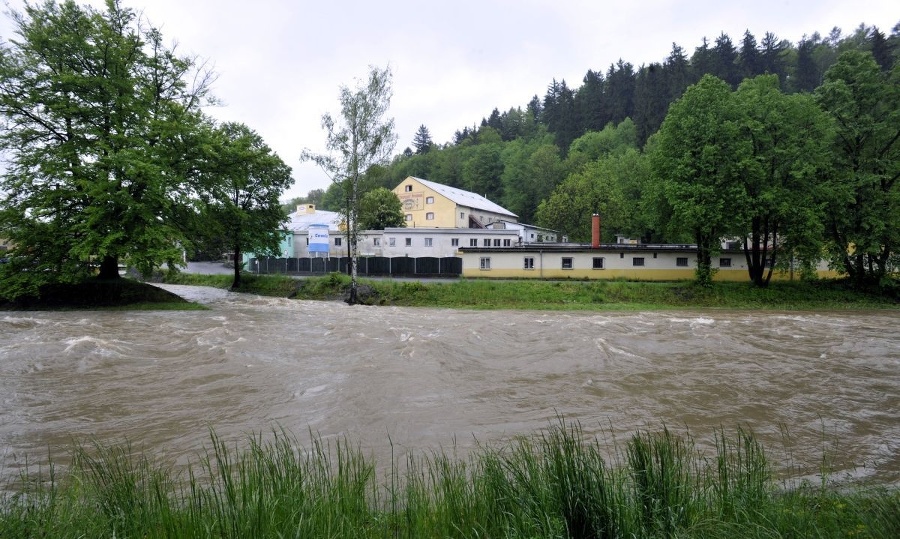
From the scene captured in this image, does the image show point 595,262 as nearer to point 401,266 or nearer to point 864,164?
point 401,266

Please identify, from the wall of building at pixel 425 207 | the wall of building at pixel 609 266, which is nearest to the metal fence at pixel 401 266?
the wall of building at pixel 609 266

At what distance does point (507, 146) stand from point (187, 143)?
69.6 meters

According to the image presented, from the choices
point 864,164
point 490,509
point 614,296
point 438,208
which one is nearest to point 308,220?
point 438,208

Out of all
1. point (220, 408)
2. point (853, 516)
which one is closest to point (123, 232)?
point (220, 408)

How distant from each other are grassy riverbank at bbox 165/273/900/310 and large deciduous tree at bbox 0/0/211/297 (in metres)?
11.6

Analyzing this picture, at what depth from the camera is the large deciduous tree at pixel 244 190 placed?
27922 mm

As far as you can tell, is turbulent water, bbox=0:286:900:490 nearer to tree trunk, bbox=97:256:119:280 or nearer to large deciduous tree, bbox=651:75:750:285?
tree trunk, bbox=97:256:119:280

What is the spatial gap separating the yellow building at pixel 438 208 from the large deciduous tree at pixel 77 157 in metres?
34.1

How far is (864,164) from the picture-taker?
95.6 ft

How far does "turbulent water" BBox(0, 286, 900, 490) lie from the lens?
25.2ft

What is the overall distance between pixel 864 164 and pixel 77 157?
43.9m

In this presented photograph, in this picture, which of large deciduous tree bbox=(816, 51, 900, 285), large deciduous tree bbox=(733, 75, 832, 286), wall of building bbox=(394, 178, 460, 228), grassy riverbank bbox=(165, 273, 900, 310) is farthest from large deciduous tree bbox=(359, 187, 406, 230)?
large deciduous tree bbox=(816, 51, 900, 285)

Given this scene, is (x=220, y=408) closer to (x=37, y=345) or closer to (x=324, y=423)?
(x=324, y=423)

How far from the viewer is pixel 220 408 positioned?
909 cm
